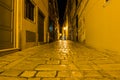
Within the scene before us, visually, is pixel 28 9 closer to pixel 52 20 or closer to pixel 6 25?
pixel 6 25

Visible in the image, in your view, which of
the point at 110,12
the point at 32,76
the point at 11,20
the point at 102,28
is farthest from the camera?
the point at 102,28

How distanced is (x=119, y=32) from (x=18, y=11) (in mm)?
3283

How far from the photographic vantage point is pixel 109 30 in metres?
5.25

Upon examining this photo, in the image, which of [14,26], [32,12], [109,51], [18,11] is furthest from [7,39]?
[32,12]

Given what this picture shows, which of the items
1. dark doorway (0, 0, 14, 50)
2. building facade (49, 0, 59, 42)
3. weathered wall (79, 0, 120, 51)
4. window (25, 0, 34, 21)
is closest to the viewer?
weathered wall (79, 0, 120, 51)

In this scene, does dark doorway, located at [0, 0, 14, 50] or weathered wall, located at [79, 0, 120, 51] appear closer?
weathered wall, located at [79, 0, 120, 51]

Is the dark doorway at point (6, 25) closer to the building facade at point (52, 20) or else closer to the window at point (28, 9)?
the window at point (28, 9)

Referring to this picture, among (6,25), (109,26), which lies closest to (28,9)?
(6,25)

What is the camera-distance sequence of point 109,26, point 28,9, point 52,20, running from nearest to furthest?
1. point 109,26
2. point 28,9
3. point 52,20

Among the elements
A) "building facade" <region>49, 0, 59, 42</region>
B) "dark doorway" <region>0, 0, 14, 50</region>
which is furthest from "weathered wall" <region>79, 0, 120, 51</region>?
"building facade" <region>49, 0, 59, 42</region>

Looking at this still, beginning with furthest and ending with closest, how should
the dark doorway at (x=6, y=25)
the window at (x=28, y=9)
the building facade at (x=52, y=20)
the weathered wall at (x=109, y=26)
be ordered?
the building facade at (x=52, y=20) → the window at (x=28, y=9) → the dark doorway at (x=6, y=25) → the weathered wall at (x=109, y=26)

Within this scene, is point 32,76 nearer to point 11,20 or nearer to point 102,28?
point 11,20

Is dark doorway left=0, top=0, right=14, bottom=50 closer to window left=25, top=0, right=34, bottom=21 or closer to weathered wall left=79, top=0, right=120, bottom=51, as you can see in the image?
window left=25, top=0, right=34, bottom=21

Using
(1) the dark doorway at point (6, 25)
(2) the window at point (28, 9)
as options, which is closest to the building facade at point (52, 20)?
(2) the window at point (28, 9)
